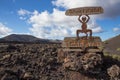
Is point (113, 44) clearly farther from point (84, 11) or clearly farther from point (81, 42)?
point (84, 11)

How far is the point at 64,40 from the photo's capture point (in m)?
16.2

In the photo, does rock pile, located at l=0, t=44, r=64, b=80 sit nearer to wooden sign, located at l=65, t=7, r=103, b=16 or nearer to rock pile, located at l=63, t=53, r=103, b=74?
rock pile, located at l=63, t=53, r=103, b=74

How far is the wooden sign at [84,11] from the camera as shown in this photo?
15273mm

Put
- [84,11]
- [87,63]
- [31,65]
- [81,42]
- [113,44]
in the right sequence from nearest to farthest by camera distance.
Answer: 1. [84,11]
2. [81,42]
3. [87,63]
4. [31,65]
5. [113,44]

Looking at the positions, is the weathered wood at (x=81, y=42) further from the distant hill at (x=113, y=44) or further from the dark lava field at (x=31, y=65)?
the distant hill at (x=113, y=44)

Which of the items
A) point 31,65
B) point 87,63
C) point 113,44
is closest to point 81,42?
point 87,63

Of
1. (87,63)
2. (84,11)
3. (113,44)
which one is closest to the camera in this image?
(84,11)

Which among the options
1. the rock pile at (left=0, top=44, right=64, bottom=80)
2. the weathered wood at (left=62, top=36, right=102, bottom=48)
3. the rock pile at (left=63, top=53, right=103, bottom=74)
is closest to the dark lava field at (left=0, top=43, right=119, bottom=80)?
the rock pile at (left=0, top=44, right=64, bottom=80)

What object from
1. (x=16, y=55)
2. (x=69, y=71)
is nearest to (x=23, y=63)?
(x=16, y=55)

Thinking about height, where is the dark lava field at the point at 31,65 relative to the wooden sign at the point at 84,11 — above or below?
below

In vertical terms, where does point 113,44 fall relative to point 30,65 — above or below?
above

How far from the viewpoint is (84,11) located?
50.8 feet

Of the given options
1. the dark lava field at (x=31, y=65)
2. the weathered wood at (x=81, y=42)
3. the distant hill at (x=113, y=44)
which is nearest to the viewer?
the weathered wood at (x=81, y=42)

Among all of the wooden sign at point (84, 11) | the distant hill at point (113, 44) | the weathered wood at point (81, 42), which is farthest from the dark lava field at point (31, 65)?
the distant hill at point (113, 44)
